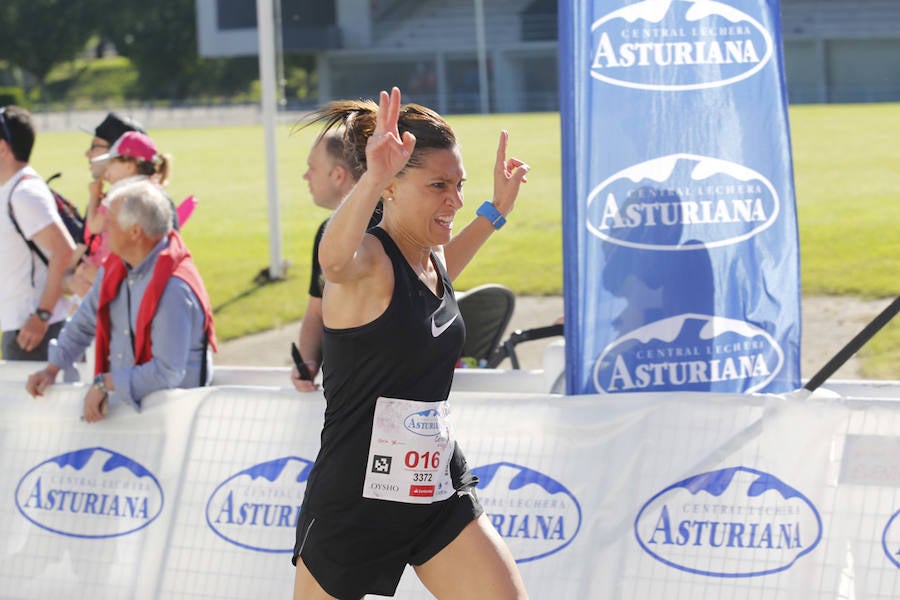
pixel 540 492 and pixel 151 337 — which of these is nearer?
pixel 540 492

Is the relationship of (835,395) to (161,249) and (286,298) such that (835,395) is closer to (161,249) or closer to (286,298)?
(161,249)

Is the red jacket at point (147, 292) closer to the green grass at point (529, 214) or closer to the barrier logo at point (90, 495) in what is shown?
the barrier logo at point (90, 495)

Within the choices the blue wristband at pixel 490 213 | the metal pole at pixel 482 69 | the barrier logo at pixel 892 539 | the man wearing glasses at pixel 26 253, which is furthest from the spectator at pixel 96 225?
the metal pole at pixel 482 69

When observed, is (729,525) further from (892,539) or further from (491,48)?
(491,48)

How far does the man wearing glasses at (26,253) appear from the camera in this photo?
5.94 meters

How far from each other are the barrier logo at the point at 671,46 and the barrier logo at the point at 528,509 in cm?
153

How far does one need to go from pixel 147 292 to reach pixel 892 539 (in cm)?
295

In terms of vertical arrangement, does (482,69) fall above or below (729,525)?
above

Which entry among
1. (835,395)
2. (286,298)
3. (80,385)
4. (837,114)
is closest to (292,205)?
(286,298)

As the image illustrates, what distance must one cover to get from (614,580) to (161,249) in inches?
89.1

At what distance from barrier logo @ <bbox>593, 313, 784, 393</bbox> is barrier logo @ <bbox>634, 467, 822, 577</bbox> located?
54 cm

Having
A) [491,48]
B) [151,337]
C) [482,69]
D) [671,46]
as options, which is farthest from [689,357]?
[482,69]

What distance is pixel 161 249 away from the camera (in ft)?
16.3

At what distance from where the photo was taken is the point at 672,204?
4.58 meters
